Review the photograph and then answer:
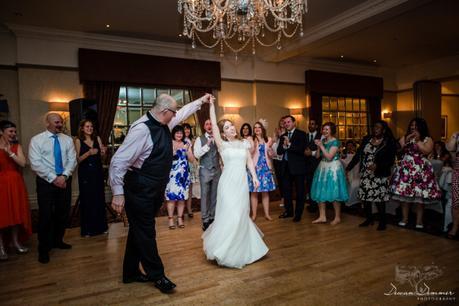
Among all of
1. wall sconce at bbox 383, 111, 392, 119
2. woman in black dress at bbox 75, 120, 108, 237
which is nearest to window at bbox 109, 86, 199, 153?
woman in black dress at bbox 75, 120, 108, 237

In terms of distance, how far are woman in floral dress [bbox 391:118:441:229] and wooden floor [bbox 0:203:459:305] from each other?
0.52m

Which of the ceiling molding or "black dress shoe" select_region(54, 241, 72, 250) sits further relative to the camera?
the ceiling molding

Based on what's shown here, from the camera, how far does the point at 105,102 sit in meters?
6.60

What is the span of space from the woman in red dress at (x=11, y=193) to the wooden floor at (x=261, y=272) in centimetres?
31

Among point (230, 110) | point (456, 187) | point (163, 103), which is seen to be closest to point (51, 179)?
point (163, 103)

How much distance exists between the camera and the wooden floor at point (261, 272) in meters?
2.51

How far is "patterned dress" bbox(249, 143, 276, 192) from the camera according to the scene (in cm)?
488

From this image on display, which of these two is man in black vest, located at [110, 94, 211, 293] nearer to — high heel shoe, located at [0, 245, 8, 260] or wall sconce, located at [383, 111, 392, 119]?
high heel shoe, located at [0, 245, 8, 260]

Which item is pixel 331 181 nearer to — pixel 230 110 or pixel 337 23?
pixel 337 23

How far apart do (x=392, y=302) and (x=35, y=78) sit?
673 cm

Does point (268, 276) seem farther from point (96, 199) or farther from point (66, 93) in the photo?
point (66, 93)

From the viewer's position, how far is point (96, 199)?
4.26 metres

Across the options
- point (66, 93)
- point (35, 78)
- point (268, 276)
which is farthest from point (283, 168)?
point (35, 78)

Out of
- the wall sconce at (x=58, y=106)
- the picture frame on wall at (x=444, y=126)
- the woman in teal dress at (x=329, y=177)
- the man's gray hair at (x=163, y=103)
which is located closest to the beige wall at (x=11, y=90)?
the wall sconce at (x=58, y=106)
